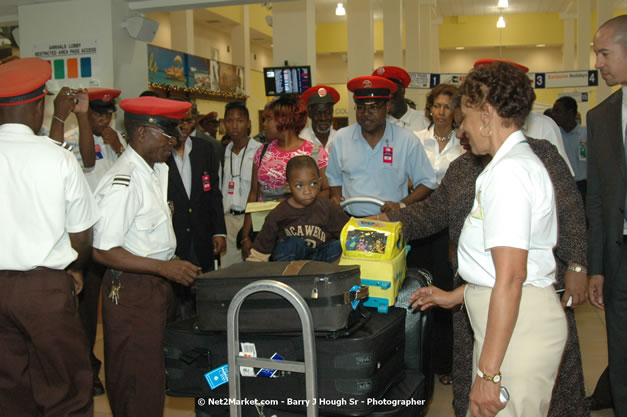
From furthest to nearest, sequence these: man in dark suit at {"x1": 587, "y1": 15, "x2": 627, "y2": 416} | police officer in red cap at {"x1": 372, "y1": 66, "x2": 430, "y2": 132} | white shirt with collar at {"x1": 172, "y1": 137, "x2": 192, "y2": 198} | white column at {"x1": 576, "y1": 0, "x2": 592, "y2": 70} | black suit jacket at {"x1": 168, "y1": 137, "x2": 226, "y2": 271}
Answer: white column at {"x1": 576, "y1": 0, "x2": 592, "y2": 70} < police officer in red cap at {"x1": 372, "y1": 66, "x2": 430, "y2": 132} < white shirt with collar at {"x1": 172, "y1": 137, "x2": 192, "y2": 198} < black suit jacket at {"x1": 168, "y1": 137, "x2": 226, "y2": 271} < man in dark suit at {"x1": 587, "y1": 15, "x2": 627, "y2": 416}

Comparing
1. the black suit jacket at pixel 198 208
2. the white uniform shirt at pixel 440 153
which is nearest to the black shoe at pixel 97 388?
the black suit jacket at pixel 198 208

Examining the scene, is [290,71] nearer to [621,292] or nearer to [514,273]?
[621,292]

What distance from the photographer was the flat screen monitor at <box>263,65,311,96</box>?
7.54 meters

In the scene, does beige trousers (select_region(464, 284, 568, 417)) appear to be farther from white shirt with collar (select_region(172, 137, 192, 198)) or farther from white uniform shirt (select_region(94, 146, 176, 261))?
white shirt with collar (select_region(172, 137, 192, 198))

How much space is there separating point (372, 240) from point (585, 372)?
8.44ft

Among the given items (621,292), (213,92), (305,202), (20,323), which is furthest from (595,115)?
(213,92)

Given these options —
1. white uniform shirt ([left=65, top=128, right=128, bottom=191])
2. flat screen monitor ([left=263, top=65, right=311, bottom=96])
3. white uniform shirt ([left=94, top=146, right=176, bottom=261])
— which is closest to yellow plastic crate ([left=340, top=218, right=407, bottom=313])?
white uniform shirt ([left=94, top=146, right=176, bottom=261])

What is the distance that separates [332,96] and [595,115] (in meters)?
2.77

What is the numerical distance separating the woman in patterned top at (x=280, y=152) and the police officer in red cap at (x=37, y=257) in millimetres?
1807

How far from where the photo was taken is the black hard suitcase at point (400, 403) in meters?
1.97

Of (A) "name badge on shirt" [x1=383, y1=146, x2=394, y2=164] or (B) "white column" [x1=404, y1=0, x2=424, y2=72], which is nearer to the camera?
Answer: (A) "name badge on shirt" [x1=383, y1=146, x2=394, y2=164]

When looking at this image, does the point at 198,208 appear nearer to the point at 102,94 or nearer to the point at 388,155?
the point at 102,94

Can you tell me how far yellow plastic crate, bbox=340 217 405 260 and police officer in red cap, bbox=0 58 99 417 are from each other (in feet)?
3.52

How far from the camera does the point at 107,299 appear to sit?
252 cm
